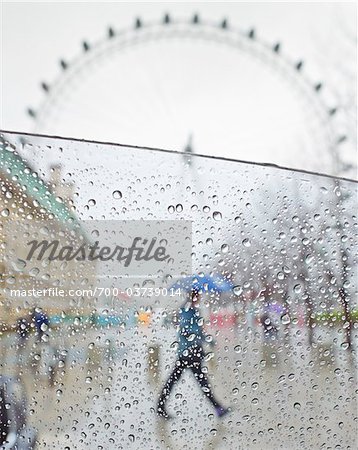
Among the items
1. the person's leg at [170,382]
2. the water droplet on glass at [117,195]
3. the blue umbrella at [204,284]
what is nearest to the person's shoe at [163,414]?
the person's leg at [170,382]

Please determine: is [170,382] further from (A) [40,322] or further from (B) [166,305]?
(A) [40,322]

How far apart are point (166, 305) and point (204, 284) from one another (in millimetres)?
70

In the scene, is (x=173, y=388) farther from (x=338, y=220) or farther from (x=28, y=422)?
(x=338, y=220)

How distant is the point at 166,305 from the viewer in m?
0.76

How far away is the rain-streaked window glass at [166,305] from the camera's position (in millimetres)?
738

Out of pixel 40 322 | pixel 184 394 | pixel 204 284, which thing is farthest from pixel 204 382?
pixel 40 322

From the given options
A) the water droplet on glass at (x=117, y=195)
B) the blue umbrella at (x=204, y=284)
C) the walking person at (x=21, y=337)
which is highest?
the water droplet on glass at (x=117, y=195)

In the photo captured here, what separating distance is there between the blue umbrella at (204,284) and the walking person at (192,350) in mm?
13

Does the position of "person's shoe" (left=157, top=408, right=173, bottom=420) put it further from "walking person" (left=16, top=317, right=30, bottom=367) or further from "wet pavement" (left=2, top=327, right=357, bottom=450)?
"walking person" (left=16, top=317, right=30, bottom=367)

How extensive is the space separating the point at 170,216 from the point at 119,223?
3.2 inches

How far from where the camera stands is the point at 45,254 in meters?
0.75

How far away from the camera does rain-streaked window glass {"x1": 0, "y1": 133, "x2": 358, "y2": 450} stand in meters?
0.74

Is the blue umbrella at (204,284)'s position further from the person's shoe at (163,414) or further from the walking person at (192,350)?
the person's shoe at (163,414)

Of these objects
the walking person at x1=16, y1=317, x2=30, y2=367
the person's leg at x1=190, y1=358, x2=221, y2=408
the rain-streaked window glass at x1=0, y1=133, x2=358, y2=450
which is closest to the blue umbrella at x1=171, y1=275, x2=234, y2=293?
the rain-streaked window glass at x1=0, y1=133, x2=358, y2=450
